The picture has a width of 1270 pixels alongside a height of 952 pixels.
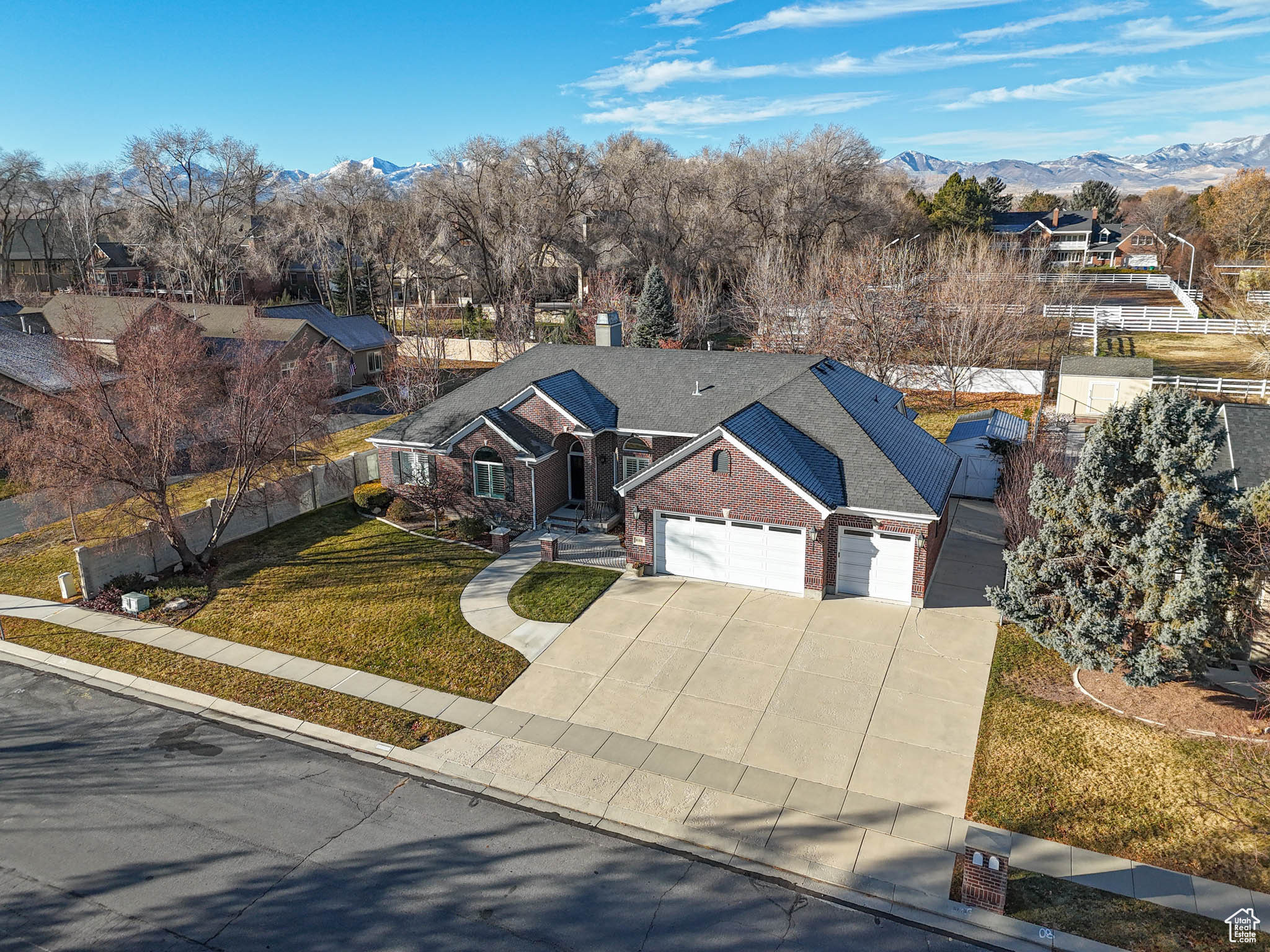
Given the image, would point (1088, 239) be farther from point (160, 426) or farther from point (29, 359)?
point (160, 426)

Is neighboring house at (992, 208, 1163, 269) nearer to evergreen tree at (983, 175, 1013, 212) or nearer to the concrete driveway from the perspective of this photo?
evergreen tree at (983, 175, 1013, 212)

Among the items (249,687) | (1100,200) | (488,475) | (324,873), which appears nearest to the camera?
(324,873)

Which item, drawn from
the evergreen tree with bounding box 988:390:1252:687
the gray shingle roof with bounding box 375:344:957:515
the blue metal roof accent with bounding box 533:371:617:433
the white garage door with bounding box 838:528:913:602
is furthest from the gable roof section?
the evergreen tree with bounding box 988:390:1252:687

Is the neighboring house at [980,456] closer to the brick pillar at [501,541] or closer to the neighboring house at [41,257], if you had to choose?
the brick pillar at [501,541]

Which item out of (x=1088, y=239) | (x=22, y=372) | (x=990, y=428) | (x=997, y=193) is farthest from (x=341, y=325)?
(x=997, y=193)

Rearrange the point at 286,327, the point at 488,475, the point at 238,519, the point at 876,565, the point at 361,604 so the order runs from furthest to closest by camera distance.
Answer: the point at 286,327
the point at 488,475
the point at 238,519
the point at 361,604
the point at 876,565

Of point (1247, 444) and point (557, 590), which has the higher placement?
point (1247, 444)

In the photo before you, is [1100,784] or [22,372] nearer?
[1100,784]
